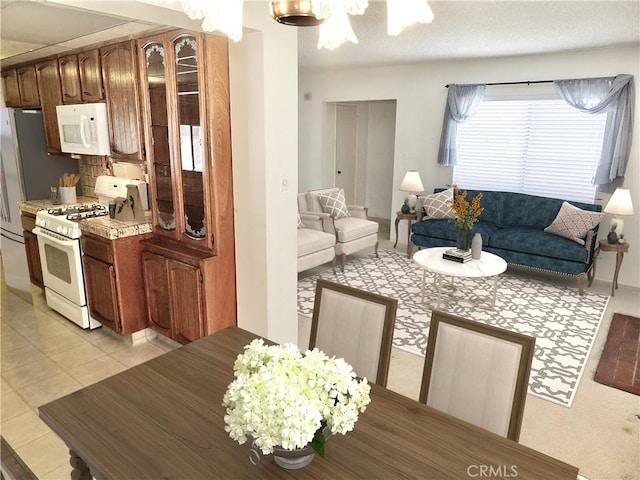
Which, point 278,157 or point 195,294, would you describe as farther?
point 195,294

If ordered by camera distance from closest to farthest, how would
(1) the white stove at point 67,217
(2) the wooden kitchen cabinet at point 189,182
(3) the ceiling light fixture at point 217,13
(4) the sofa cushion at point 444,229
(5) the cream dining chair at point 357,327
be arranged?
(3) the ceiling light fixture at point 217,13 < (5) the cream dining chair at point 357,327 < (2) the wooden kitchen cabinet at point 189,182 < (1) the white stove at point 67,217 < (4) the sofa cushion at point 444,229

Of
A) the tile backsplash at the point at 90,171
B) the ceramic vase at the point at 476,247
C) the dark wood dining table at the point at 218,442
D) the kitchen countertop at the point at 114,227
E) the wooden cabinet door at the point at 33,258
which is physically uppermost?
the tile backsplash at the point at 90,171

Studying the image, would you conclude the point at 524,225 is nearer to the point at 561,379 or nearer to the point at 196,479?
the point at 561,379

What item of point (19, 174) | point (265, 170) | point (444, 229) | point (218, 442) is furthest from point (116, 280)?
point (444, 229)

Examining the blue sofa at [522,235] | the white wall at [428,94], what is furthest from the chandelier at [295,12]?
the white wall at [428,94]

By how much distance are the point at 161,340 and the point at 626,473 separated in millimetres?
3211

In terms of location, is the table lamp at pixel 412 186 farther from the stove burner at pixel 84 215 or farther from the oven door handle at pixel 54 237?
the oven door handle at pixel 54 237

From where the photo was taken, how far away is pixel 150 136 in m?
3.40

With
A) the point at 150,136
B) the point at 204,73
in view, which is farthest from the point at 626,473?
the point at 150,136

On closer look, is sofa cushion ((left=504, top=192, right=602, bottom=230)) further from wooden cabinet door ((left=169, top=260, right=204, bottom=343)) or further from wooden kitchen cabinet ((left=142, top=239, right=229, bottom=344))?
wooden cabinet door ((left=169, top=260, right=204, bottom=343))

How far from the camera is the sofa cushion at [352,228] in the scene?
545cm

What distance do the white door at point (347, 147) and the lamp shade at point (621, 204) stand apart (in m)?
4.54

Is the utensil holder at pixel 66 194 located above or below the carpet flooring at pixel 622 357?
above

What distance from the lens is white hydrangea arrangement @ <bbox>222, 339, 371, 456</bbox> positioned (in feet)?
3.56
